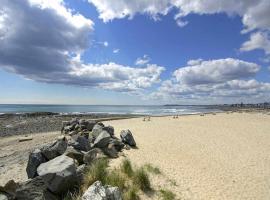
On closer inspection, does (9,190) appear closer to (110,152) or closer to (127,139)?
(110,152)

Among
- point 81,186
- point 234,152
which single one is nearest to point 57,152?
point 81,186

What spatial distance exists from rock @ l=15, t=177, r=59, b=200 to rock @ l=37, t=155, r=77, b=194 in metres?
0.14

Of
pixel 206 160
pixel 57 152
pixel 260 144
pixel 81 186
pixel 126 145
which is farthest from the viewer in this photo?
pixel 260 144

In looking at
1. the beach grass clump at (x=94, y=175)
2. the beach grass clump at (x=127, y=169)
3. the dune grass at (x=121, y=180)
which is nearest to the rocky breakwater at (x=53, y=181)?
the beach grass clump at (x=94, y=175)

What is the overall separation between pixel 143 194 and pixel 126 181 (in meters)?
0.77

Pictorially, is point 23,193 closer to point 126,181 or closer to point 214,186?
point 126,181

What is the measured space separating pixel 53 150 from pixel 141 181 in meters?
3.87

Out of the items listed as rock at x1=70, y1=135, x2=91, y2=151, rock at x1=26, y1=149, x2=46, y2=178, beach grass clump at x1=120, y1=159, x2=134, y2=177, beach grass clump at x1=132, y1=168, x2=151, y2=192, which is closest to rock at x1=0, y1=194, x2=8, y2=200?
rock at x1=26, y1=149, x2=46, y2=178

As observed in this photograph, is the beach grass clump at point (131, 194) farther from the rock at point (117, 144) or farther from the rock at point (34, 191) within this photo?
the rock at point (117, 144)

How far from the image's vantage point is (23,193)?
7.12 metres

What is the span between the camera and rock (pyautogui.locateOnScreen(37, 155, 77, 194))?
24.4 ft

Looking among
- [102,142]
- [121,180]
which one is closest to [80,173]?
[121,180]

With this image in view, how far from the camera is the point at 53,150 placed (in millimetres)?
10383

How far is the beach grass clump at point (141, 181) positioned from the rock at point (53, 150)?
3.36 metres
